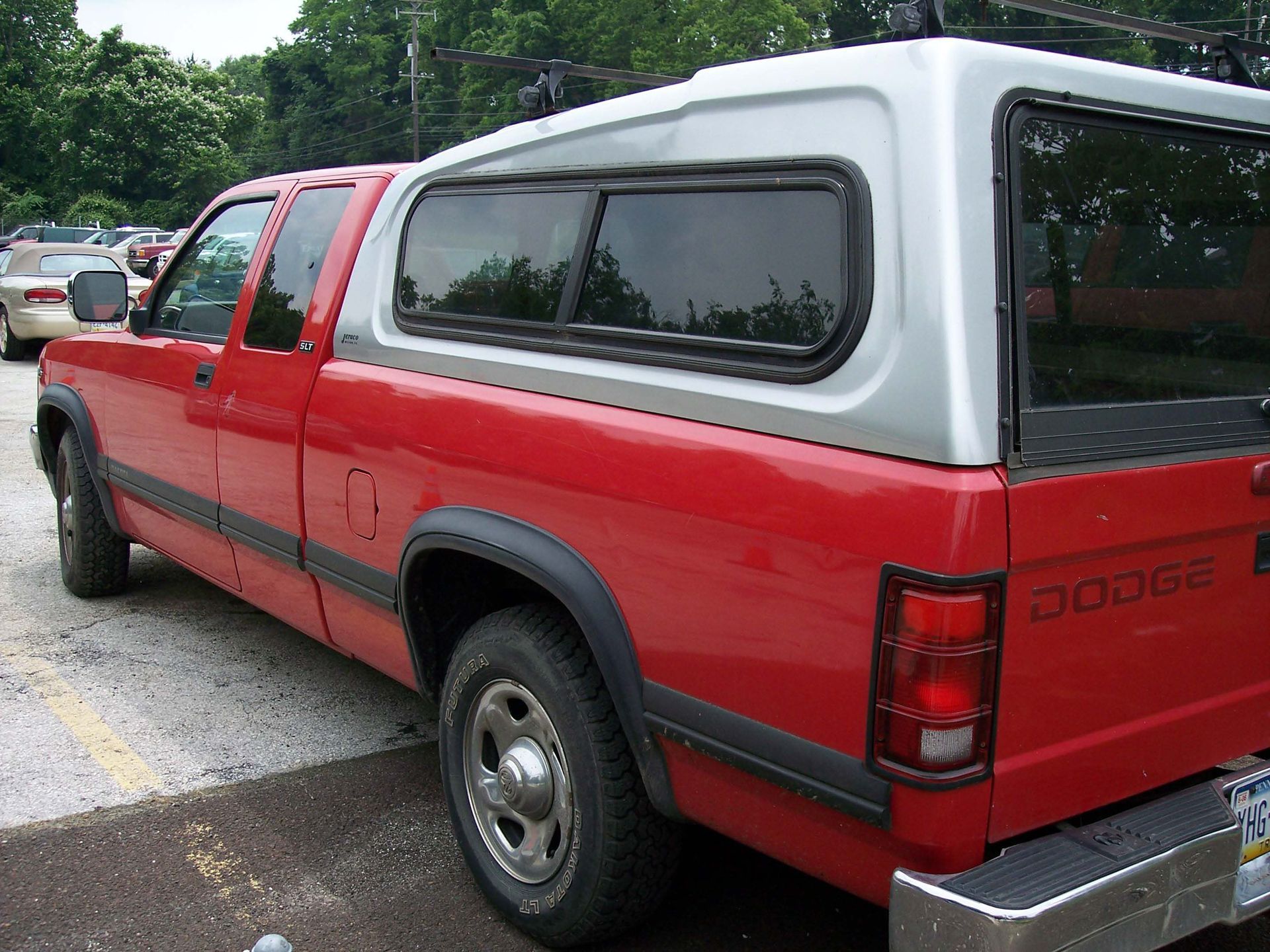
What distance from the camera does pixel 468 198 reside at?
3352 millimetres

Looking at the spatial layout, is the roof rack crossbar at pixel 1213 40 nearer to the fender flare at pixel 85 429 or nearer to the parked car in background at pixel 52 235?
the fender flare at pixel 85 429

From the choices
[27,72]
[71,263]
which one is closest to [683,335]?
[71,263]

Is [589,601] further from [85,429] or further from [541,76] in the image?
[85,429]

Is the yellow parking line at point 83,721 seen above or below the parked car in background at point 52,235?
below

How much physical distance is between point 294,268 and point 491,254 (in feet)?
3.96

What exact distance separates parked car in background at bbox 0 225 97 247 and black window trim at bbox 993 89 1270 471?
32.1 metres

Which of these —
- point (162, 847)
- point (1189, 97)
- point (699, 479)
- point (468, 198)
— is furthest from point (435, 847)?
point (1189, 97)

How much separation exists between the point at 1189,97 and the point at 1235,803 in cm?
151

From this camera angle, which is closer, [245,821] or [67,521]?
[245,821]

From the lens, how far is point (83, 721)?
426 cm

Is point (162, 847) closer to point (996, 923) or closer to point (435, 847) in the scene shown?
point (435, 847)

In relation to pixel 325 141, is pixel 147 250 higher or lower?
lower

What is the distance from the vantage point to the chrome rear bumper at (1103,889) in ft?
6.32

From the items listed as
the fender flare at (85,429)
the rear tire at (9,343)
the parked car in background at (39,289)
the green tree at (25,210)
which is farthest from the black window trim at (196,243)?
the green tree at (25,210)
